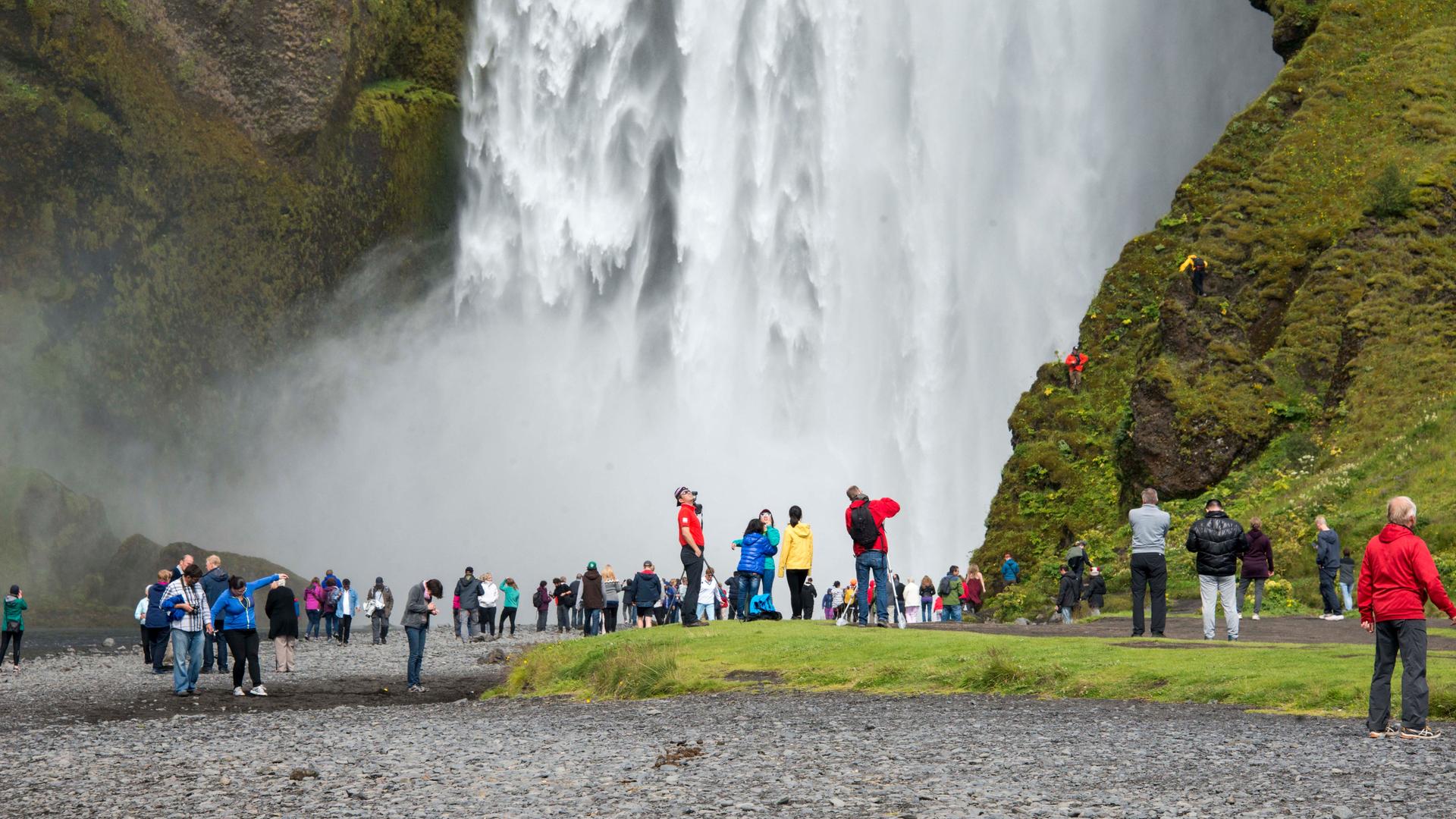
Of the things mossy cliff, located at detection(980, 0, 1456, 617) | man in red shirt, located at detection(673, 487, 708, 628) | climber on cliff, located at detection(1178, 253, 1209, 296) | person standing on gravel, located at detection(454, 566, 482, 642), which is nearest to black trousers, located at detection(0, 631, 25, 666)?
person standing on gravel, located at detection(454, 566, 482, 642)

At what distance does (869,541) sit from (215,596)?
11004 mm

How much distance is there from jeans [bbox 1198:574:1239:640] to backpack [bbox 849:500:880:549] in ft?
13.7

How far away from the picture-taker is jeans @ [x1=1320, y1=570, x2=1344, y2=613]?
20344mm

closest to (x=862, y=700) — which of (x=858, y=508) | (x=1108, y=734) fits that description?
(x=1108, y=734)

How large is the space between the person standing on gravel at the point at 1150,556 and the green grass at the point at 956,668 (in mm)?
1113

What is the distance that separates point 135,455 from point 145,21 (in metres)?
19.7

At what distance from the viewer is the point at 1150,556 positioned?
1686 cm

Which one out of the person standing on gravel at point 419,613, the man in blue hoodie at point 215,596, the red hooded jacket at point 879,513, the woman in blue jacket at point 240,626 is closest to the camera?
the red hooded jacket at point 879,513

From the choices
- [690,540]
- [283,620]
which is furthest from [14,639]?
[690,540]

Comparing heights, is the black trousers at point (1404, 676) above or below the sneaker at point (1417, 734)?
above

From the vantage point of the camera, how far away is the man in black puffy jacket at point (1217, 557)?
16094 millimetres

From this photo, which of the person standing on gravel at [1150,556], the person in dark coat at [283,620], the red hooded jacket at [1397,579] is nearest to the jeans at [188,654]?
the person in dark coat at [283,620]

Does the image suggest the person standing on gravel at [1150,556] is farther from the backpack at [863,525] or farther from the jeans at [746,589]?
the jeans at [746,589]

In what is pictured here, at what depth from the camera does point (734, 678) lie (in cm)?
1562
